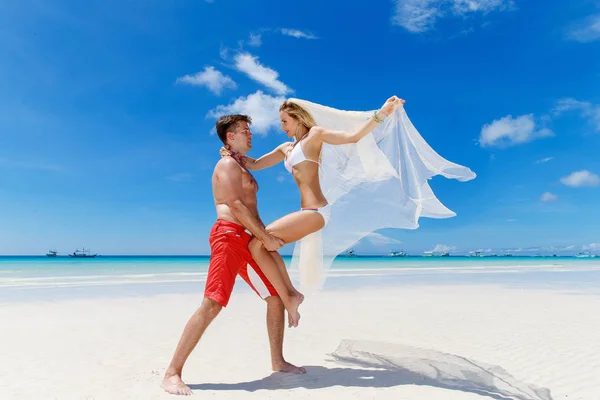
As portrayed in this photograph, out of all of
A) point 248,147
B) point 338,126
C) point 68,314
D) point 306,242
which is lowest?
point 68,314

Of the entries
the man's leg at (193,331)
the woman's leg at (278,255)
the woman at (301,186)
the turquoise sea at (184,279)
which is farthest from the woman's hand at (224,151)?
the turquoise sea at (184,279)

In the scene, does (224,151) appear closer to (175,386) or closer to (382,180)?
(382,180)

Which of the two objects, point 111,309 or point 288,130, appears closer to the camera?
point 288,130

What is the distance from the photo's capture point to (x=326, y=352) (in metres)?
6.07

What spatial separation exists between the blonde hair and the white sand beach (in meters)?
2.60

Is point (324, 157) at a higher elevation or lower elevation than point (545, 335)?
higher

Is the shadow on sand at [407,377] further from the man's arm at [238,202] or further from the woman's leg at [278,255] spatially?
the man's arm at [238,202]

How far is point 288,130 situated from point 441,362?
3.06 metres

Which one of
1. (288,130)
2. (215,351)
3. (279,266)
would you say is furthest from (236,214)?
(215,351)

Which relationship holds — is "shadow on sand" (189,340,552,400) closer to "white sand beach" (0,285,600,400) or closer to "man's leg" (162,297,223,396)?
"white sand beach" (0,285,600,400)

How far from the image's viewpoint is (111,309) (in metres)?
10.3

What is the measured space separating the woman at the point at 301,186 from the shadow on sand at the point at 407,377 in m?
0.64

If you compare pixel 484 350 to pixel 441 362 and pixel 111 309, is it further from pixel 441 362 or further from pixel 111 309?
pixel 111 309

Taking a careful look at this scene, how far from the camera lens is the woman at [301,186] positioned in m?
4.53
